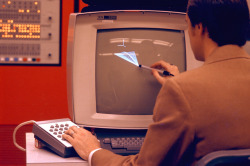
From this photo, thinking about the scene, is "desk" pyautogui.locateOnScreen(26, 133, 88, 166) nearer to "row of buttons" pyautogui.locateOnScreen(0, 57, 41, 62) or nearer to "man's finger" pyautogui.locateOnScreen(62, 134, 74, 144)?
"man's finger" pyautogui.locateOnScreen(62, 134, 74, 144)

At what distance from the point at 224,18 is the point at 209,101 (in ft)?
0.74

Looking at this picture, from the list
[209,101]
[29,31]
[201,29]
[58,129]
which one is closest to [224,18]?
[201,29]

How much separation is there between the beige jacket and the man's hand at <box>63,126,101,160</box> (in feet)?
0.96

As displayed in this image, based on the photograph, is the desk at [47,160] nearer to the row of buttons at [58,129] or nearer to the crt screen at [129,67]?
the row of buttons at [58,129]

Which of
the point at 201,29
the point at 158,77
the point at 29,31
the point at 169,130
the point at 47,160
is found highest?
the point at 29,31

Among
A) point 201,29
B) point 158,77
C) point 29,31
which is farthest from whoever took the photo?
point 29,31

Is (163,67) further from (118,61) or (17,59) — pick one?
(17,59)

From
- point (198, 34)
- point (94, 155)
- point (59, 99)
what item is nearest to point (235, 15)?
point (198, 34)

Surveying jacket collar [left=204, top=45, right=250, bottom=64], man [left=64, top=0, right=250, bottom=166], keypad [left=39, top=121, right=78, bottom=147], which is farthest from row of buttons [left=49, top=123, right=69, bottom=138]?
jacket collar [left=204, top=45, right=250, bottom=64]

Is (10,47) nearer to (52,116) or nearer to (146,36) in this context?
(52,116)

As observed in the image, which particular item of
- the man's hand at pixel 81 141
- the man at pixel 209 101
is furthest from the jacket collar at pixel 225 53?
the man's hand at pixel 81 141

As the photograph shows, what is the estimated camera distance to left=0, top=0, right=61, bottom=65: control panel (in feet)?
8.76

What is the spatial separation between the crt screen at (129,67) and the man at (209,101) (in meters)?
0.52

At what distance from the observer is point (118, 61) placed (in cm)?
137
